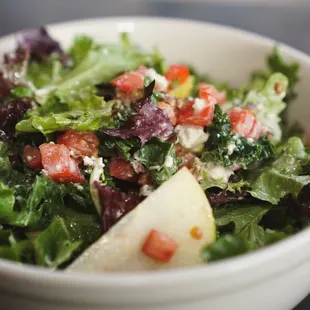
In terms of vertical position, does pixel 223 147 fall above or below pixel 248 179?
above

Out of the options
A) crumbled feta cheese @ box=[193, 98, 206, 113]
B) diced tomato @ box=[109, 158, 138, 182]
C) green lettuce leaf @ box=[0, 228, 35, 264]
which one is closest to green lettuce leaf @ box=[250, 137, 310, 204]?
crumbled feta cheese @ box=[193, 98, 206, 113]

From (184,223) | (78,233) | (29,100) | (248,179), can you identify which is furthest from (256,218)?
(29,100)

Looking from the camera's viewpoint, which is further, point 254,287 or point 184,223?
point 184,223

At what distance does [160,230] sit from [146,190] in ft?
0.99

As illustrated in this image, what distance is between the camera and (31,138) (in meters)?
2.40

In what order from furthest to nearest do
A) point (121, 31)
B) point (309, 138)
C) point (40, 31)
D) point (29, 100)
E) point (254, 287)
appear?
point (121, 31)
point (40, 31)
point (309, 138)
point (29, 100)
point (254, 287)

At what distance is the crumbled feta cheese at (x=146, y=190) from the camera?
6.96 feet

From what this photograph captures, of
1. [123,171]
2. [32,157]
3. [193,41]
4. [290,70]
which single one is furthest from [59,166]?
[193,41]

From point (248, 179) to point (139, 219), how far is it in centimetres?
78

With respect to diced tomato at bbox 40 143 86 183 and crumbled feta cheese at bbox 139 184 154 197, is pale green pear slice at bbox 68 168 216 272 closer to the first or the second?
crumbled feta cheese at bbox 139 184 154 197

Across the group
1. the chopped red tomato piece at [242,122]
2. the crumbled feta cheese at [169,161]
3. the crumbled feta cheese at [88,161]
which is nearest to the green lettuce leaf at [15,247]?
the crumbled feta cheese at [88,161]

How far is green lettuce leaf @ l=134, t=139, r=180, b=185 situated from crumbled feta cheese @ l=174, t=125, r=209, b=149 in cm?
9

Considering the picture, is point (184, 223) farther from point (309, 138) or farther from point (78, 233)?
point (309, 138)

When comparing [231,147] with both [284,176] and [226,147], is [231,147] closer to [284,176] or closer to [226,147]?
[226,147]
